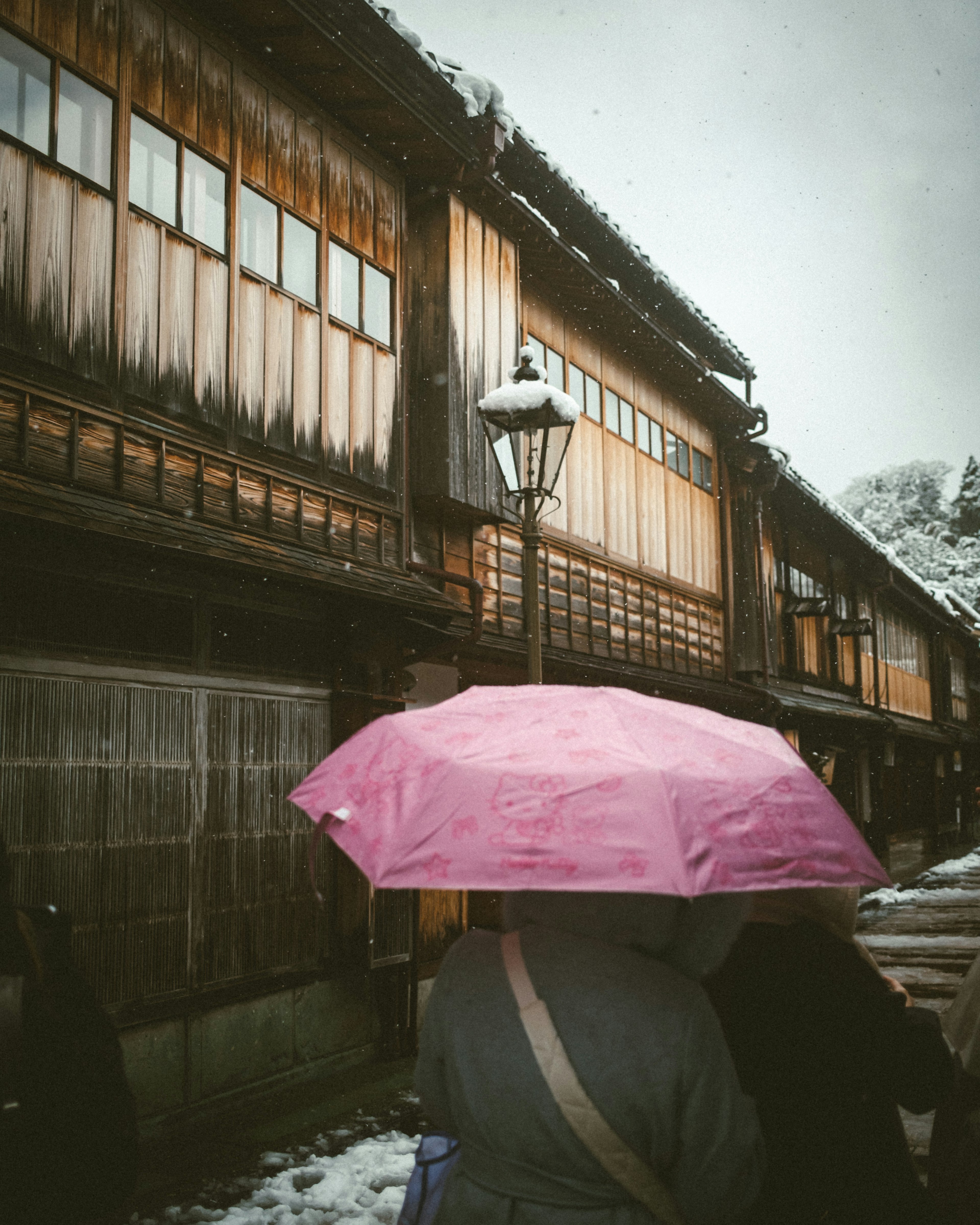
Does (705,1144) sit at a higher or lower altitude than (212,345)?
lower

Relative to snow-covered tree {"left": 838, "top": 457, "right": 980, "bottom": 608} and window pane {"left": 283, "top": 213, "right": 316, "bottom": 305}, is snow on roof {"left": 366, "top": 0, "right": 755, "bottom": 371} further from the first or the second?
snow-covered tree {"left": 838, "top": 457, "right": 980, "bottom": 608}

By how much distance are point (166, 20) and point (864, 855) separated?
7234mm

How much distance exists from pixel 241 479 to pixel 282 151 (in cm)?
276

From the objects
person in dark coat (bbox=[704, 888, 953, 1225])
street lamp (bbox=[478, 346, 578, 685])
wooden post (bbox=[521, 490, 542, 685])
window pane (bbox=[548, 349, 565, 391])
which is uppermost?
window pane (bbox=[548, 349, 565, 391])

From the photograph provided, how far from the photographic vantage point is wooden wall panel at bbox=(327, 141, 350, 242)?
8773 mm

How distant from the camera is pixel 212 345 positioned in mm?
7457

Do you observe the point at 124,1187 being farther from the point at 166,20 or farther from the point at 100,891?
the point at 166,20

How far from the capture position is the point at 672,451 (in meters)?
15.8

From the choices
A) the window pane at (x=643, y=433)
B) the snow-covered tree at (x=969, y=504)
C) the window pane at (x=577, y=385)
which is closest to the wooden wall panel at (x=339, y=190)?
the window pane at (x=577, y=385)

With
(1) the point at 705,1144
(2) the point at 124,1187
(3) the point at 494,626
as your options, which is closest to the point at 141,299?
(3) the point at 494,626

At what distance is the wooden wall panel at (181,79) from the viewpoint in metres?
7.23

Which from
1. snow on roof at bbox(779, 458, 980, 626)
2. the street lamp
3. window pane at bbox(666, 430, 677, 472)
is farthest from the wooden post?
snow on roof at bbox(779, 458, 980, 626)

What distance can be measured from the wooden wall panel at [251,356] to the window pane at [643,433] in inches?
298

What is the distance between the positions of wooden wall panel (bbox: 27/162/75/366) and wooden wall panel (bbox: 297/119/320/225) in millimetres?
2367
